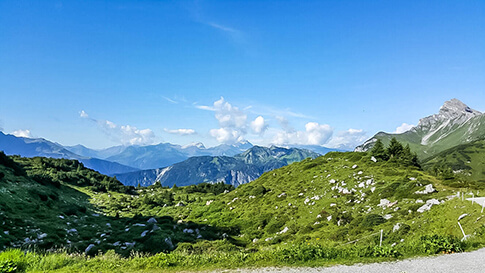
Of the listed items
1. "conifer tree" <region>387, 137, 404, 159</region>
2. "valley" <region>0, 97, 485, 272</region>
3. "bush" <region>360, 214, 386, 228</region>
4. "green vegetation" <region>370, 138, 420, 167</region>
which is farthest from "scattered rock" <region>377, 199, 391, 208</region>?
"conifer tree" <region>387, 137, 404, 159</region>

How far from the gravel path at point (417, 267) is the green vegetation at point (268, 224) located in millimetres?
670

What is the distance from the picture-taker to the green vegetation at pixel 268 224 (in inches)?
524

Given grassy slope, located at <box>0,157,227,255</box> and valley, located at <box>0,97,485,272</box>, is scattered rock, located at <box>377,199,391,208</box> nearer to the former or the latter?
valley, located at <box>0,97,485,272</box>

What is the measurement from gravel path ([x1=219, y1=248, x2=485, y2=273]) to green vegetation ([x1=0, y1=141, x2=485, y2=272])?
670 mm

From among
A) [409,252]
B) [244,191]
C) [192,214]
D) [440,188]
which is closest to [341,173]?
[440,188]

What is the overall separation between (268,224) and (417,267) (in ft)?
91.5

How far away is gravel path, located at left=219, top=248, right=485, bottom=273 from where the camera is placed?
11477 millimetres

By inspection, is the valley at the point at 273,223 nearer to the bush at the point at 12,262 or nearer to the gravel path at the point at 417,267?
the bush at the point at 12,262

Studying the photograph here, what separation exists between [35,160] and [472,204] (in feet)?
384

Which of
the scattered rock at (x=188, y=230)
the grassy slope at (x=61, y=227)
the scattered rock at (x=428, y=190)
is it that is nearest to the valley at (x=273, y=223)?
the scattered rock at (x=428, y=190)

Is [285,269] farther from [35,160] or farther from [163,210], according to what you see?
[35,160]

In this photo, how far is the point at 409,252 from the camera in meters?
13.6

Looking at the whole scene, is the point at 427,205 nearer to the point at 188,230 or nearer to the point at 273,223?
the point at 273,223

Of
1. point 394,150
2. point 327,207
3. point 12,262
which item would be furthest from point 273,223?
point 394,150
